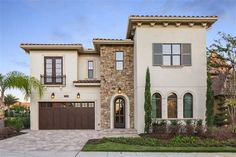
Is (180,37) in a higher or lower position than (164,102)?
higher

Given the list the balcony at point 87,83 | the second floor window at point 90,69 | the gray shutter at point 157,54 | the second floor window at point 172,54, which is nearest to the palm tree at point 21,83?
the balcony at point 87,83

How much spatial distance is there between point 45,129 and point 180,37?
39.2 ft

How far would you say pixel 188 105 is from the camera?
19.3 m

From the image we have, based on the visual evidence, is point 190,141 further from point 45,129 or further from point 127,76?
point 45,129

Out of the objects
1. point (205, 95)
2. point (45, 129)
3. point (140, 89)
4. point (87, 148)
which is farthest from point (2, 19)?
point (205, 95)

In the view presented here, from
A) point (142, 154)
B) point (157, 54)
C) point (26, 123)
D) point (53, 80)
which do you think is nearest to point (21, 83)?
point (53, 80)

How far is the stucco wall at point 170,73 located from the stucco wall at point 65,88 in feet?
15.9

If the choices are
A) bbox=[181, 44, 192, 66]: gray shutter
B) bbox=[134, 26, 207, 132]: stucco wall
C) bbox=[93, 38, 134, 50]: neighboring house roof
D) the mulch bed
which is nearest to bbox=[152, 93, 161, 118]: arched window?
bbox=[134, 26, 207, 132]: stucco wall

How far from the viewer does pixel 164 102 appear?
1911 centimetres

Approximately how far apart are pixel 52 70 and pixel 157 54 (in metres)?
8.44

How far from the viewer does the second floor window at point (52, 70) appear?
75.3ft

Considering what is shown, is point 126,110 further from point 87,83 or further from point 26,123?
point 26,123

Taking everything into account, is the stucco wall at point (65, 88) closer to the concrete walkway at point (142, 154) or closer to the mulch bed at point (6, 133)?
the mulch bed at point (6, 133)

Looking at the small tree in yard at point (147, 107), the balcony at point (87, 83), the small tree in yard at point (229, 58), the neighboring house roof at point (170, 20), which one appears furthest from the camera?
the balcony at point (87, 83)
